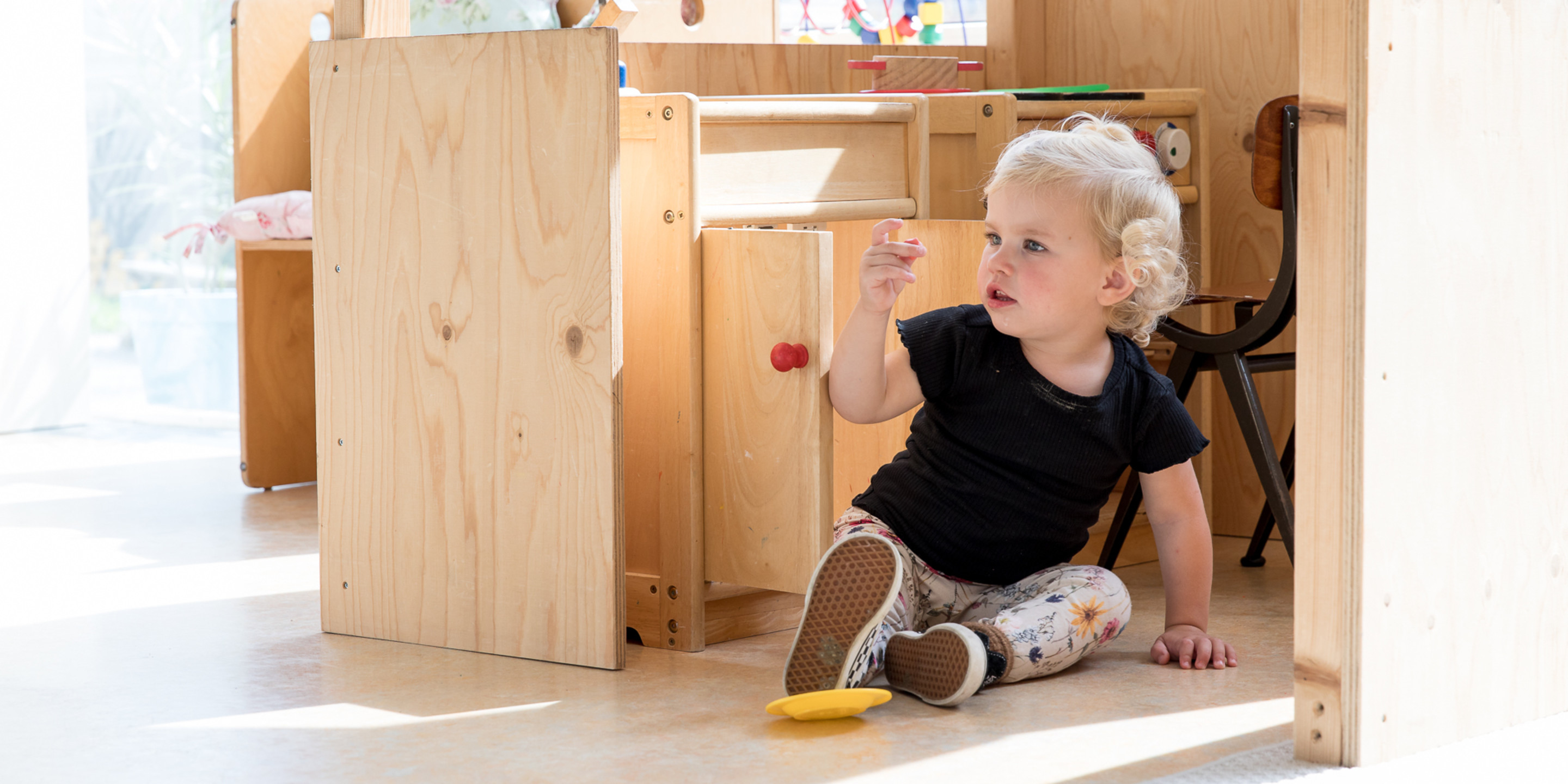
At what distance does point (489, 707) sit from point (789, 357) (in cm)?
50

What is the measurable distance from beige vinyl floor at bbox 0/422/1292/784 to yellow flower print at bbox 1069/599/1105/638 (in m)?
0.05

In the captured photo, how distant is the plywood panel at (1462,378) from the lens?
129cm

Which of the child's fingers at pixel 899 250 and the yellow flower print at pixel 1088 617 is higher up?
the child's fingers at pixel 899 250

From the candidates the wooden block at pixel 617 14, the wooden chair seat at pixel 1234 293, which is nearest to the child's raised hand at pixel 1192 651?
the wooden chair seat at pixel 1234 293

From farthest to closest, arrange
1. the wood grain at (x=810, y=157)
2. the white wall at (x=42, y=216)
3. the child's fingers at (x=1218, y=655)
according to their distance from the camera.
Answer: the white wall at (x=42, y=216) → the wood grain at (x=810, y=157) → the child's fingers at (x=1218, y=655)

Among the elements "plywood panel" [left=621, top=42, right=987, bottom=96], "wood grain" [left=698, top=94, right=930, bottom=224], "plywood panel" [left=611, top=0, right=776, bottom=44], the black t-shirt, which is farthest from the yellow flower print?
"plywood panel" [left=611, top=0, right=776, bottom=44]

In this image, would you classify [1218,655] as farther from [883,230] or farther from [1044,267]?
[883,230]

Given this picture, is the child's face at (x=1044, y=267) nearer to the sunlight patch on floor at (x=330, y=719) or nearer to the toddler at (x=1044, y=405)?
the toddler at (x=1044, y=405)

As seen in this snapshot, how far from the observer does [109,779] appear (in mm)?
1306

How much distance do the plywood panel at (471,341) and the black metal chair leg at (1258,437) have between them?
873 millimetres

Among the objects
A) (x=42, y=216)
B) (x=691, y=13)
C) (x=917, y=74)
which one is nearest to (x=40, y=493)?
(x=42, y=216)

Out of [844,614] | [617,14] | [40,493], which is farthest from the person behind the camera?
[40,493]

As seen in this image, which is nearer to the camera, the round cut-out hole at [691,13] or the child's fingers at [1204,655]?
the child's fingers at [1204,655]

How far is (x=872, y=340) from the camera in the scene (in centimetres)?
168
